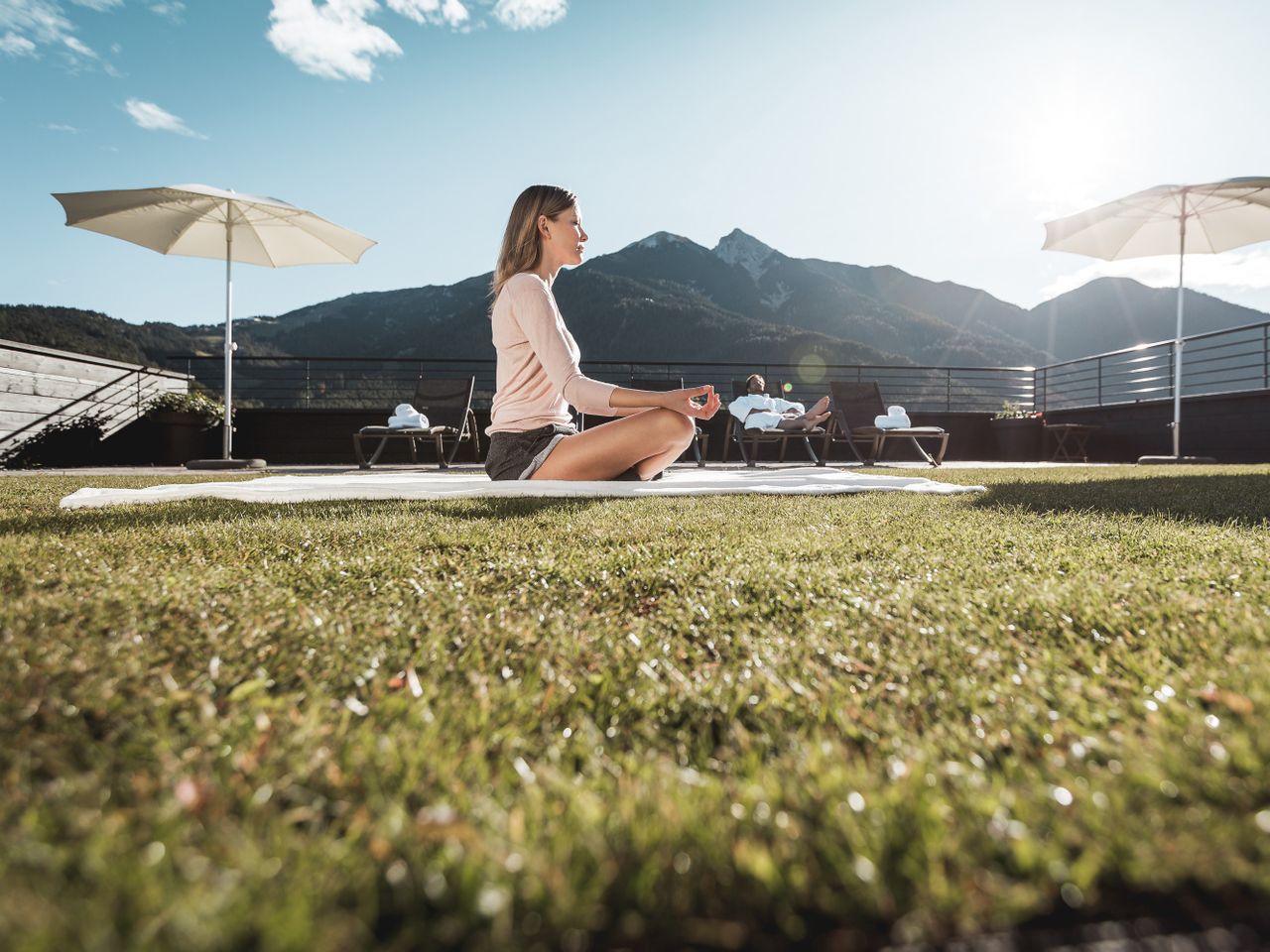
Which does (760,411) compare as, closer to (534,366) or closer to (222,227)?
(534,366)

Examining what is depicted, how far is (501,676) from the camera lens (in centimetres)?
73

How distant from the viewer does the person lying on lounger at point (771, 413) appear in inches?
307

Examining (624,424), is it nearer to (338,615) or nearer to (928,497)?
(928,497)

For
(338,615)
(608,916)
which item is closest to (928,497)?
(338,615)

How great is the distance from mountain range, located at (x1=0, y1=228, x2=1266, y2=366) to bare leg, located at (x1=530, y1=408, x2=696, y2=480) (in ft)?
126

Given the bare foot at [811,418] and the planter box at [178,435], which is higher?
the bare foot at [811,418]

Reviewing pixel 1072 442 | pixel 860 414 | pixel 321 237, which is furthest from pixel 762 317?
pixel 321 237

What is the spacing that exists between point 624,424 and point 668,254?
254 ft

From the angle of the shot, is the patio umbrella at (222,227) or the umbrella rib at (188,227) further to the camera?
the umbrella rib at (188,227)

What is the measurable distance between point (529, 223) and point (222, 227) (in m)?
6.59

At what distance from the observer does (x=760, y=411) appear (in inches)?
326

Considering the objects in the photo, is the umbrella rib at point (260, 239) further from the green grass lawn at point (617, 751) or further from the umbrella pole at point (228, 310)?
the green grass lawn at point (617, 751)

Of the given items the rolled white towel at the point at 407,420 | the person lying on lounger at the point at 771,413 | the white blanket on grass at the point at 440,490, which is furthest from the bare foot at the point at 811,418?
the rolled white towel at the point at 407,420

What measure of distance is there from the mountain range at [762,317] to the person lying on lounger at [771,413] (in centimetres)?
3279
